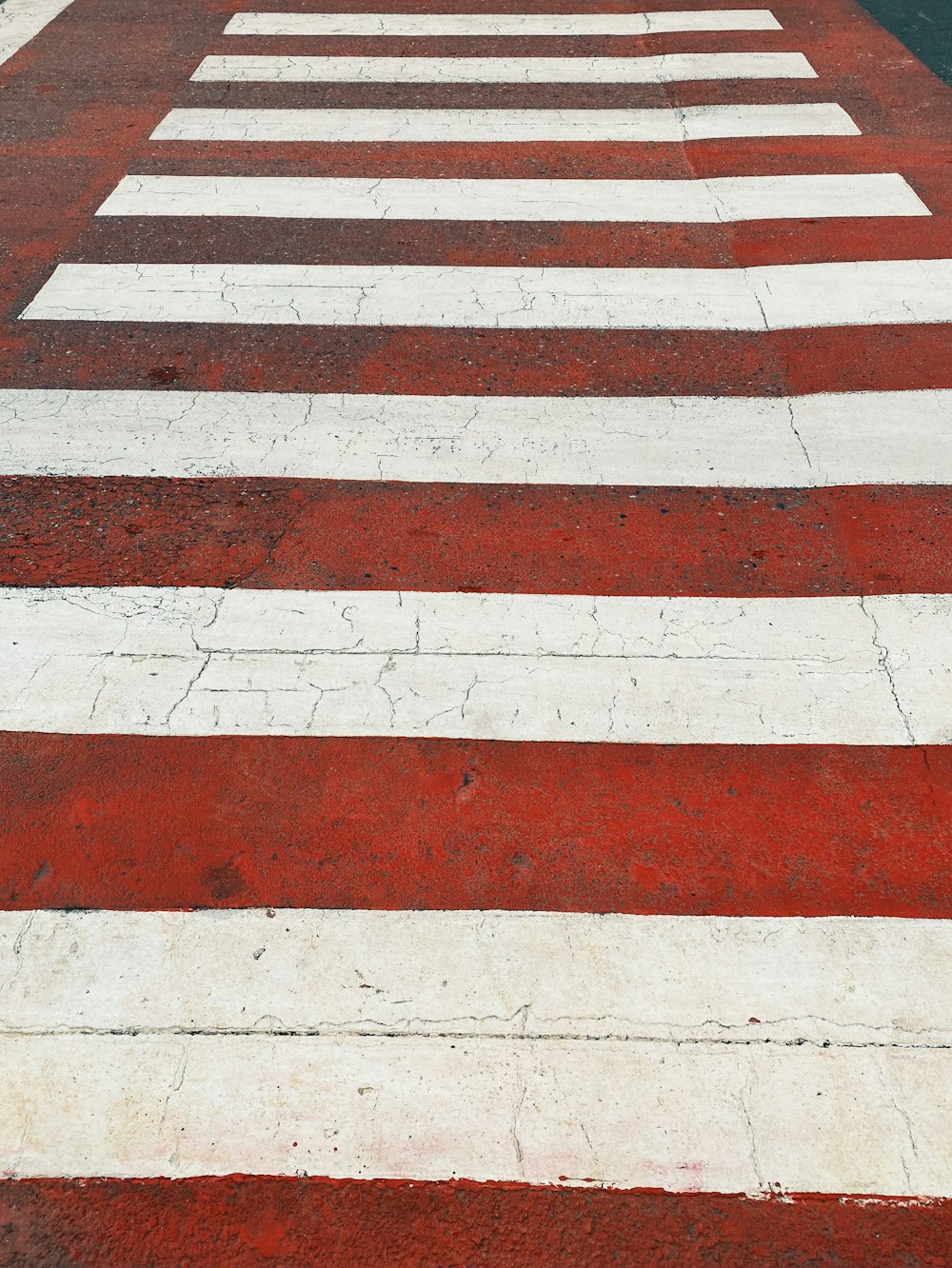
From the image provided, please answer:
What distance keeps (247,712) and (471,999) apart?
176cm

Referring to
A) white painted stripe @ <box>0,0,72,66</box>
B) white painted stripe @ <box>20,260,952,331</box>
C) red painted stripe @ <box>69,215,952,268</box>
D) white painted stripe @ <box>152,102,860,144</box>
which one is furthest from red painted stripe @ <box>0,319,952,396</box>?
white painted stripe @ <box>0,0,72,66</box>

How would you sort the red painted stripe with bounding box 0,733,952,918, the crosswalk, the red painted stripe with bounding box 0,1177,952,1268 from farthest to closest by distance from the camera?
the red painted stripe with bounding box 0,733,952,918 → the crosswalk → the red painted stripe with bounding box 0,1177,952,1268

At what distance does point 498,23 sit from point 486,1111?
1278 centimetres

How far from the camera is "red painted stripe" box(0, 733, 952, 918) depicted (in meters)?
4.30

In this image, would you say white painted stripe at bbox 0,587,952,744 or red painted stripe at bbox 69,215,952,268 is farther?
red painted stripe at bbox 69,215,952,268

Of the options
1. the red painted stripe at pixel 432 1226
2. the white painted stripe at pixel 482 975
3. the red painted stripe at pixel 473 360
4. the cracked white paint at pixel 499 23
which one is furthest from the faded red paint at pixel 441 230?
the red painted stripe at pixel 432 1226

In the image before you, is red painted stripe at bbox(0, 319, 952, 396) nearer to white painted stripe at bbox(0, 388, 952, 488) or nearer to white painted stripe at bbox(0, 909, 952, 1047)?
white painted stripe at bbox(0, 388, 952, 488)

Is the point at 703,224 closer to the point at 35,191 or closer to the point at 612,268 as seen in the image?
the point at 612,268

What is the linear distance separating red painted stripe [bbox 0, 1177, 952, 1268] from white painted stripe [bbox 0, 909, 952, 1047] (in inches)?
21.6

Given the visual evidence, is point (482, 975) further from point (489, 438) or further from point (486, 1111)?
point (489, 438)

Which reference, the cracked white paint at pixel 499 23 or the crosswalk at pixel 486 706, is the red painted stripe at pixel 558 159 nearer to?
the crosswalk at pixel 486 706

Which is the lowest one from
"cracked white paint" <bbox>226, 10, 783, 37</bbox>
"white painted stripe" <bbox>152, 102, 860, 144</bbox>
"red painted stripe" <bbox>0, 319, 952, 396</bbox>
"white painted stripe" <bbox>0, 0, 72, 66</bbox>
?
"red painted stripe" <bbox>0, 319, 952, 396</bbox>

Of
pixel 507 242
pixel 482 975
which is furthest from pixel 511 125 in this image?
pixel 482 975

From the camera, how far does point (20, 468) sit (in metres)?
6.38
